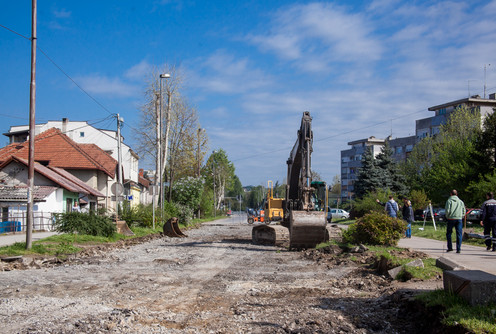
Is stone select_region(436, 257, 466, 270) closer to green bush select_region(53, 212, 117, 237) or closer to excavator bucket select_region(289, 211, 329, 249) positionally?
excavator bucket select_region(289, 211, 329, 249)

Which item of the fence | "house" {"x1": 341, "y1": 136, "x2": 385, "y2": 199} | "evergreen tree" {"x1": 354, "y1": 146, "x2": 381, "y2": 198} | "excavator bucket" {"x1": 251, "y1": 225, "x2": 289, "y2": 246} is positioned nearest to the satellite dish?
the fence

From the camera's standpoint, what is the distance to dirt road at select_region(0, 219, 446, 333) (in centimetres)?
650

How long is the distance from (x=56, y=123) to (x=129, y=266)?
4887 cm

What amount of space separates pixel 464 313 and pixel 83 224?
62.4 feet

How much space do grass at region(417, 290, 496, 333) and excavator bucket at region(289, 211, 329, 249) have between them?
32.6ft

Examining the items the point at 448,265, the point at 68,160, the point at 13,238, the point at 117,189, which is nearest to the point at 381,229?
the point at 448,265

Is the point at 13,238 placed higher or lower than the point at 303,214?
lower

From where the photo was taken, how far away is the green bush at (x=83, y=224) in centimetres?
Result: 2183

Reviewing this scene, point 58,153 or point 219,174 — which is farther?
point 219,174

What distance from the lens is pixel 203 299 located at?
8555 mm

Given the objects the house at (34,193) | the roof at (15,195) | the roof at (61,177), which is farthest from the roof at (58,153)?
the roof at (15,195)

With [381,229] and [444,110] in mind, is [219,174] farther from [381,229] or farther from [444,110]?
[381,229]

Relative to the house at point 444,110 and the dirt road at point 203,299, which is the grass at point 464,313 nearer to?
the dirt road at point 203,299

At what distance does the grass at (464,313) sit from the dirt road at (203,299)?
0.33 m
